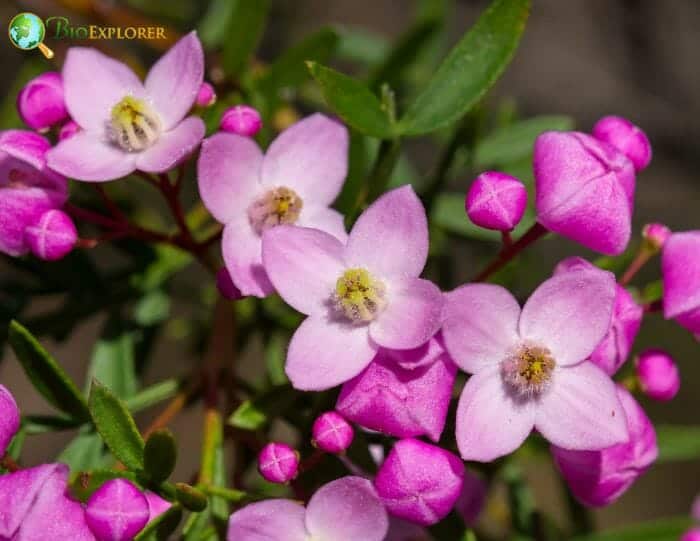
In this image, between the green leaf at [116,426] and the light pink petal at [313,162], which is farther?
the light pink petal at [313,162]

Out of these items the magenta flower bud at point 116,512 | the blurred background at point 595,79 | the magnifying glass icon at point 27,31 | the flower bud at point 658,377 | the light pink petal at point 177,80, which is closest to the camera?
the magenta flower bud at point 116,512

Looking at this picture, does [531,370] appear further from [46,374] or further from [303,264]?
[46,374]

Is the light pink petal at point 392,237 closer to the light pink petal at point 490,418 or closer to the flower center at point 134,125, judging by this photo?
the light pink petal at point 490,418

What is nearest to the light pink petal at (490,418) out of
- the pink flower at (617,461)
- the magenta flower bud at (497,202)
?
the pink flower at (617,461)

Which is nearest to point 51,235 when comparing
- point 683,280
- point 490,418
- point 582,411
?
point 490,418

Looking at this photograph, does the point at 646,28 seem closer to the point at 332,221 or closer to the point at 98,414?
the point at 332,221

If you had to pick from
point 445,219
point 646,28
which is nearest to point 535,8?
point 646,28

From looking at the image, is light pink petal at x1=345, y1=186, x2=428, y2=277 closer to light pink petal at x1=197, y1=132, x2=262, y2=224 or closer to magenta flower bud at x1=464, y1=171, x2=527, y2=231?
magenta flower bud at x1=464, y1=171, x2=527, y2=231
